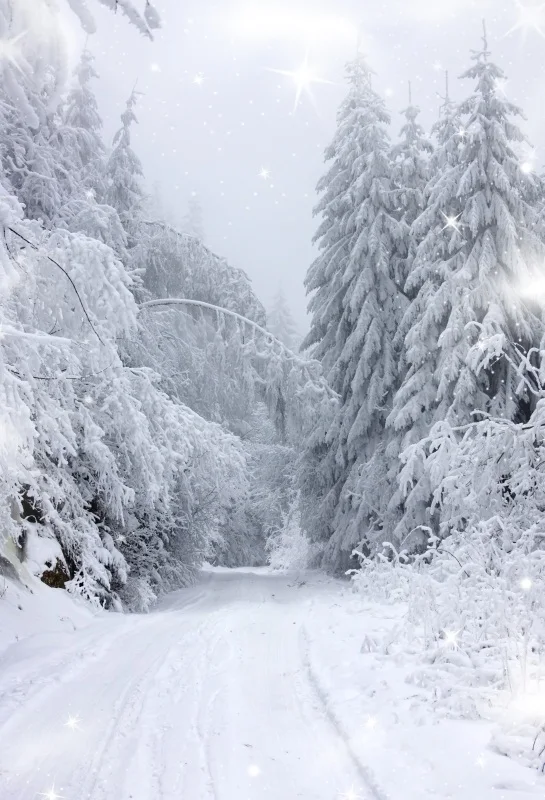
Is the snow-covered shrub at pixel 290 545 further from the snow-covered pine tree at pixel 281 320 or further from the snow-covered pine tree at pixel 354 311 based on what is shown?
the snow-covered pine tree at pixel 281 320

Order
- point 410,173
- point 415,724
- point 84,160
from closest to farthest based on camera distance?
point 415,724 → point 84,160 → point 410,173

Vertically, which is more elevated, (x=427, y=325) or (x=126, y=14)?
(x=427, y=325)

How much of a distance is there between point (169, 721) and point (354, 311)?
42.5 ft

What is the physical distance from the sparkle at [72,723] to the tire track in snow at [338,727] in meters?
1.85

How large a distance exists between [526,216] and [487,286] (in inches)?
82.9

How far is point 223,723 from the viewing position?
445cm

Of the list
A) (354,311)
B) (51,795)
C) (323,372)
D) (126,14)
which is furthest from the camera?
(323,372)

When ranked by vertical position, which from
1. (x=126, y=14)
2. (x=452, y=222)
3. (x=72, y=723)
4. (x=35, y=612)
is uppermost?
(x=452, y=222)

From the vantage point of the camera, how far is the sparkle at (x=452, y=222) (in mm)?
13389

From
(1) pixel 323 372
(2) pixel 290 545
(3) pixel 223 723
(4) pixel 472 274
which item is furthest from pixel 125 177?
(2) pixel 290 545

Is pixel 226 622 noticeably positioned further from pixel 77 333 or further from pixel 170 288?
pixel 170 288

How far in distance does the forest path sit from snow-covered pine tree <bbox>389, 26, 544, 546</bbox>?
694cm

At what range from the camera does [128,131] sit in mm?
16734

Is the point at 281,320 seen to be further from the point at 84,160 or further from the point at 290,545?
the point at 84,160
